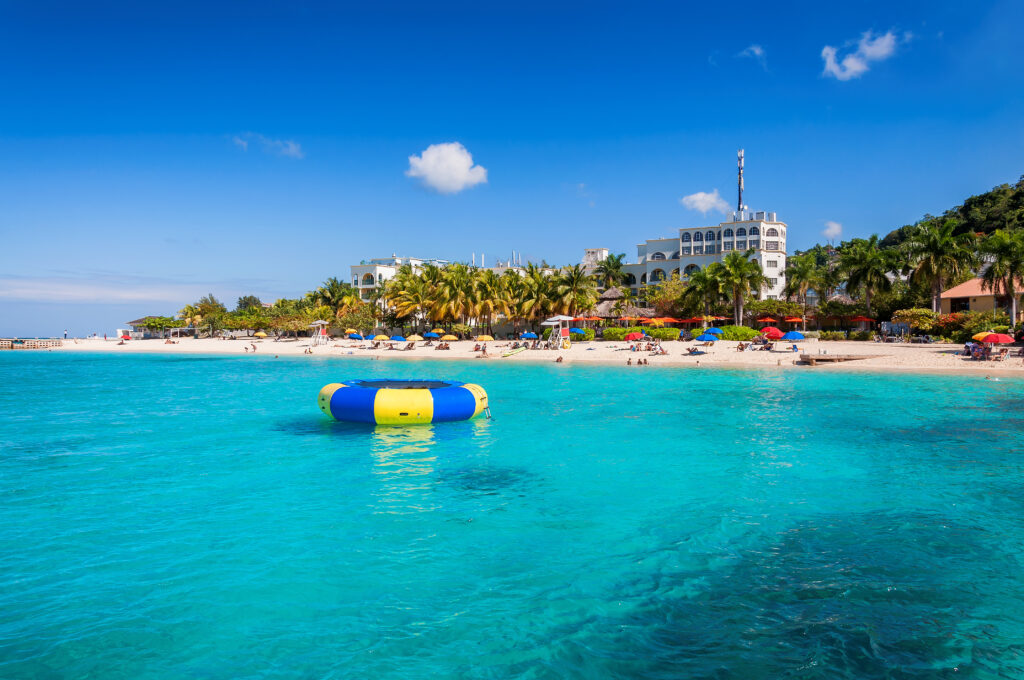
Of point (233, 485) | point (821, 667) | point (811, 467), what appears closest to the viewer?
point (821, 667)

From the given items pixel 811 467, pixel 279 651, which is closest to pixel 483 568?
pixel 279 651

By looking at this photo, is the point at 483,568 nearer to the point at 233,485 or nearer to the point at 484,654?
the point at 484,654

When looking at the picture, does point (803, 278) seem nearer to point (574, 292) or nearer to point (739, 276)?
point (739, 276)

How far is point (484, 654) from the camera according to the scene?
6062mm

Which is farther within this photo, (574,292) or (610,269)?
(610,269)

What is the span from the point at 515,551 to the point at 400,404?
9.57 m

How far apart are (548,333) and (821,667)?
5188cm

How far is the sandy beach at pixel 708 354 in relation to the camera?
3372 centimetres

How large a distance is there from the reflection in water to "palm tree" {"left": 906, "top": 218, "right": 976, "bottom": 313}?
4363 cm

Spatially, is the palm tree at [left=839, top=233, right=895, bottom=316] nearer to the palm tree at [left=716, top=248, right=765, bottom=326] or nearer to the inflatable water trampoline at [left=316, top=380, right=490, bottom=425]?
the palm tree at [left=716, top=248, right=765, bottom=326]

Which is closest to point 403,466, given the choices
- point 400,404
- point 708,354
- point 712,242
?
point 400,404

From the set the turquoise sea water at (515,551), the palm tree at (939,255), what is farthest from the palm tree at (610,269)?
the turquoise sea water at (515,551)

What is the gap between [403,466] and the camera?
13609mm

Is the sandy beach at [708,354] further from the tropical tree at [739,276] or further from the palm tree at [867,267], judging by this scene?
the palm tree at [867,267]
